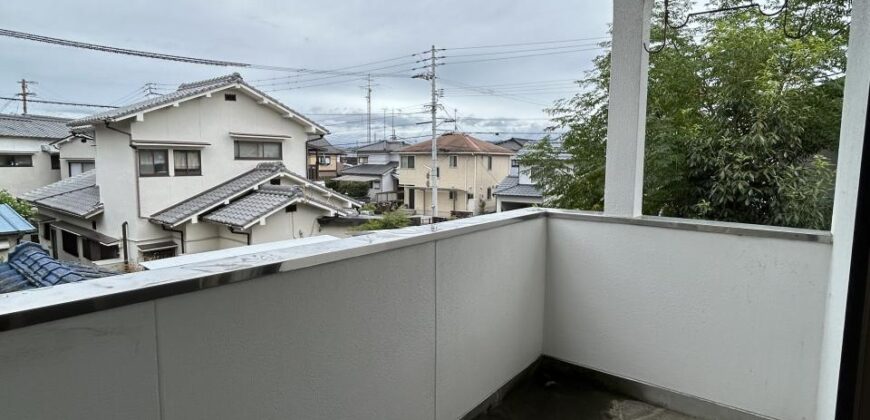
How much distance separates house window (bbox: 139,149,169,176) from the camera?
7.98 meters

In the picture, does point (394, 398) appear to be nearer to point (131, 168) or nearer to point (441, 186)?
point (131, 168)

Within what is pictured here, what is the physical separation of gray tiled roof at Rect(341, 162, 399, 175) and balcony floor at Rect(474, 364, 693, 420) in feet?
55.9

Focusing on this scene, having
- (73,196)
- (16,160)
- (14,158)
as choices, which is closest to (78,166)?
(73,196)

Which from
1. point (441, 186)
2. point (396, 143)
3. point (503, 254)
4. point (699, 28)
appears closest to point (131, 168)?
point (503, 254)

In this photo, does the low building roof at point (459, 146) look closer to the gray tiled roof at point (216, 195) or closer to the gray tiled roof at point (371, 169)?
the gray tiled roof at point (371, 169)

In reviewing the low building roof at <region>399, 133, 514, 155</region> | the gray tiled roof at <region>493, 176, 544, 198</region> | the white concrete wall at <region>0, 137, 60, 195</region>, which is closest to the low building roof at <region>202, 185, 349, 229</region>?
the white concrete wall at <region>0, 137, 60, 195</region>

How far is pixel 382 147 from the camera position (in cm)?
2042

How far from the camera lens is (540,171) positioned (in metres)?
3.93

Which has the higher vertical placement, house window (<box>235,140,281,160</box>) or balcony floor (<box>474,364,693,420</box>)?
house window (<box>235,140,281,160</box>)

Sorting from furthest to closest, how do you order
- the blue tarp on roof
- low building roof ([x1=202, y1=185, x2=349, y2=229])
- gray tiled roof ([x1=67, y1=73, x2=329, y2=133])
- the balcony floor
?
low building roof ([x1=202, y1=185, x2=349, y2=229])
gray tiled roof ([x1=67, y1=73, x2=329, y2=133])
the blue tarp on roof
the balcony floor

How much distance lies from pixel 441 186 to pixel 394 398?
14632 millimetres

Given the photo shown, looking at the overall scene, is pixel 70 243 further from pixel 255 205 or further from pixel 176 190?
pixel 255 205

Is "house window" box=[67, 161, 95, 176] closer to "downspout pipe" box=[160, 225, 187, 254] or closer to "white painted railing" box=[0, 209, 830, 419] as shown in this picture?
"downspout pipe" box=[160, 225, 187, 254]

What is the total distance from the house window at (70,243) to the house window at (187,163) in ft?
7.16
